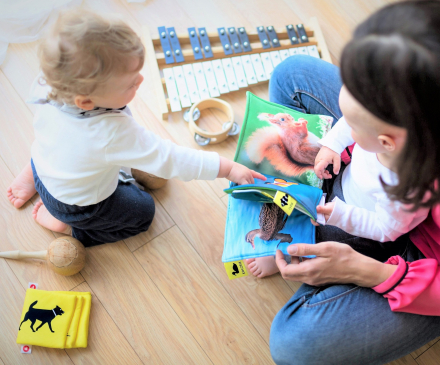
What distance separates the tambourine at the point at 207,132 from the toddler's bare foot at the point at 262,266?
17.1 inches

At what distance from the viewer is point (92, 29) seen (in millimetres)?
617

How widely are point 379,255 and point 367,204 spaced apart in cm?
18

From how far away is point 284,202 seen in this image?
74 centimetres

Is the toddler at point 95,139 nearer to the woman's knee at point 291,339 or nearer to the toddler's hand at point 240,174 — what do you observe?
the toddler's hand at point 240,174

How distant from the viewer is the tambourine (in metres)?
1.15

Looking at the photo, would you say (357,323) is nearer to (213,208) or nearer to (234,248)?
(234,248)

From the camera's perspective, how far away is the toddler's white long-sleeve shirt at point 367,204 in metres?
0.69

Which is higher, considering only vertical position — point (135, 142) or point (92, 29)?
point (92, 29)

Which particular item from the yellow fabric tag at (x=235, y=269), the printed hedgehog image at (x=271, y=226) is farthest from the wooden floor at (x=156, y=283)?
the printed hedgehog image at (x=271, y=226)

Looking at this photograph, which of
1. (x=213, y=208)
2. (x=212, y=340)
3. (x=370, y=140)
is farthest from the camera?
(x=213, y=208)

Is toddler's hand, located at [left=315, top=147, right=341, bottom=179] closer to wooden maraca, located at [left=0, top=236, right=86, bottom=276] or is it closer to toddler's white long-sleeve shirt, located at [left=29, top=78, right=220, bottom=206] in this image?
toddler's white long-sleeve shirt, located at [left=29, top=78, right=220, bottom=206]

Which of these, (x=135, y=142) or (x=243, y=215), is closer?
(x=135, y=142)

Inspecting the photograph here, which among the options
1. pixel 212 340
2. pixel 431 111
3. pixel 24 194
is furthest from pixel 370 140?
pixel 24 194

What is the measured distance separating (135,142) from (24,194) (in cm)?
55
